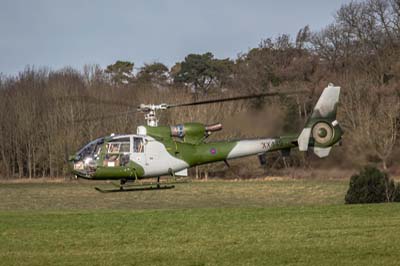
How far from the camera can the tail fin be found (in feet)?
66.1

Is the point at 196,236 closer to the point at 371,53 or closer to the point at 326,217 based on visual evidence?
the point at 326,217

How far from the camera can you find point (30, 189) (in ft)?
150

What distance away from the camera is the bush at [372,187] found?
23.5 meters

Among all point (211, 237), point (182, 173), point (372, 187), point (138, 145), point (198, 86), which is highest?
point (198, 86)

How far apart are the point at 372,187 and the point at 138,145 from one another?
7.90m

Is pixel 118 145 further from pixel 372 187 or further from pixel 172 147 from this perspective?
pixel 372 187

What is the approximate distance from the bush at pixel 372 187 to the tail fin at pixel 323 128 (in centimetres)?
371

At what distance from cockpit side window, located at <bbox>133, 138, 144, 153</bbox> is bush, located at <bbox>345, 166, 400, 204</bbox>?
7.11 m

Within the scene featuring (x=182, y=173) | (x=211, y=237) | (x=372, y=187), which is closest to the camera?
(x=211, y=237)

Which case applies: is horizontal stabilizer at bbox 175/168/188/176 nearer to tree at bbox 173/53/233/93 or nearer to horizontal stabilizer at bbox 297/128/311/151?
horizontal stabilizer at bbox 297/128/311/151

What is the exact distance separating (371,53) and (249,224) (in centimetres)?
3865

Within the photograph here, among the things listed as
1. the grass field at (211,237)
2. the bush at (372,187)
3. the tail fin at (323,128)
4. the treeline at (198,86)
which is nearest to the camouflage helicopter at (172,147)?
the tail fin at (323,128)

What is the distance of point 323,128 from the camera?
20297mm

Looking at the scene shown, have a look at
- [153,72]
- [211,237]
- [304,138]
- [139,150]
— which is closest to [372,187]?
[304,138]
